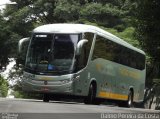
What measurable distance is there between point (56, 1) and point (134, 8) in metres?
28.0

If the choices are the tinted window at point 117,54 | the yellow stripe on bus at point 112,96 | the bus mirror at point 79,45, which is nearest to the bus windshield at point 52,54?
the bus mirror at point 79,45

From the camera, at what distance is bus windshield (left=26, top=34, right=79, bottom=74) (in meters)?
23.2

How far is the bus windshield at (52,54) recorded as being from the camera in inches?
915

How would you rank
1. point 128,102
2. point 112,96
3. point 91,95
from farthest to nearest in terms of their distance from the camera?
point 128,102
point 112,96
point 91,95

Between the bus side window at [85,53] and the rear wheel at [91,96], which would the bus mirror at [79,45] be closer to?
the bus side window at [85,53]

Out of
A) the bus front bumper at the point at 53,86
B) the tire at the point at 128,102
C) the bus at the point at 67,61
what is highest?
the bus at the point at 67,61

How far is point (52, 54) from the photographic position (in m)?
23.3

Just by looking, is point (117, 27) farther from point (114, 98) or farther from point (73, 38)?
point (73, 38)

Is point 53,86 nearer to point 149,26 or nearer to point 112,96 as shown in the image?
point 149,26

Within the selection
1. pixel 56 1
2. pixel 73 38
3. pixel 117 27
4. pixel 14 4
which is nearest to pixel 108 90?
pixel 73 38

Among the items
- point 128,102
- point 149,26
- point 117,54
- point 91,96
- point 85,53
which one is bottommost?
point 128,102

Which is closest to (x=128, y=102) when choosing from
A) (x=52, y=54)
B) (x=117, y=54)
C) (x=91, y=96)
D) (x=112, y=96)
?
(x=112, y=96)

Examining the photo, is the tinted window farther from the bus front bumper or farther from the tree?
the tree

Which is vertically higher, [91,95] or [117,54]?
[117,54]
